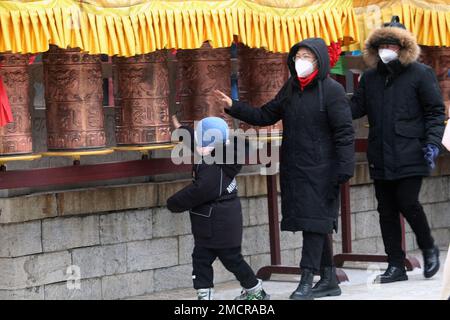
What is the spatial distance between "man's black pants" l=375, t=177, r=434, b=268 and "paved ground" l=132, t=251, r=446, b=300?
0.88ft

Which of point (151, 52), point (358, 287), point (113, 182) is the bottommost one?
point (358, 287)

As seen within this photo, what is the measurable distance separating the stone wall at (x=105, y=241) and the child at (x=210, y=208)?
101 cm

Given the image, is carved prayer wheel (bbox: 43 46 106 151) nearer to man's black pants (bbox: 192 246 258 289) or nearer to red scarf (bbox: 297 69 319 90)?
man's black pants (bbox: 192 246 258 289)

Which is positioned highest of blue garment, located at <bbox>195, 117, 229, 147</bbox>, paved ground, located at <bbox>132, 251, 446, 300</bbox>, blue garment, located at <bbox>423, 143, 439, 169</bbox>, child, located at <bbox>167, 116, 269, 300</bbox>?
blue garment, located at <bbox>195, 117, 229, 147</bbox>

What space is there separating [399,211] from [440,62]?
6.82 feet

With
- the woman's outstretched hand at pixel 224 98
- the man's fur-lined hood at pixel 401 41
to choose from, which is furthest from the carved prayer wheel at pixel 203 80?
the man's fur-lined hood at pixel 401 41

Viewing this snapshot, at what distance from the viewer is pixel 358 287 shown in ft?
34.3

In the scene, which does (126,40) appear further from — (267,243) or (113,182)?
(267,243)

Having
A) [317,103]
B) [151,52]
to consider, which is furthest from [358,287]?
[151,52]

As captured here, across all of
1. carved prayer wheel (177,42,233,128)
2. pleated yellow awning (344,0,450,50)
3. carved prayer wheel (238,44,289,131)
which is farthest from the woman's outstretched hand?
pleated yellow awning (344,0,450,50)

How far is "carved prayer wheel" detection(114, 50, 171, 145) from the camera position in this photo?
9.96 meters

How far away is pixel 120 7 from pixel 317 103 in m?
1.50

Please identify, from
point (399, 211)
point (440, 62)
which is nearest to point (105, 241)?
point (399, 211)

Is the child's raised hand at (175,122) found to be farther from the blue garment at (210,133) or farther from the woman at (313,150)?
the woman at (313,150)
